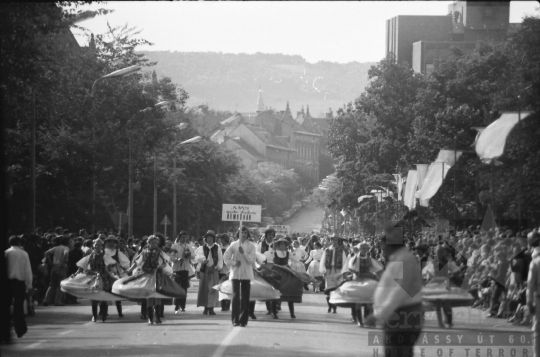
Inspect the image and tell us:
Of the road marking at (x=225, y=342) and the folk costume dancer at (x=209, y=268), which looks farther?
the folk costume dancer at (x=209, y=268)

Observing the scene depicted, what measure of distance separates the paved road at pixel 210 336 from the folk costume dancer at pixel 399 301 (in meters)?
4.63

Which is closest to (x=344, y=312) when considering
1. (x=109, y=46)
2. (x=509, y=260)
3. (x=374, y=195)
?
(x=509, y=260)

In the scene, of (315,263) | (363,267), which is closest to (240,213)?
(363,267)

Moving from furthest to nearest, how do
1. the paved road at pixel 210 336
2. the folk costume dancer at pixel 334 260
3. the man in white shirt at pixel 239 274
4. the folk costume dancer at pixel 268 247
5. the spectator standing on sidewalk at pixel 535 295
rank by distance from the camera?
the folk costume dancer at pixel 334 260, the folk costume dancer at pixel 268 247, the man in white shirt at pixel 239 274, the paved road at pixel 210 336, the spectator standing on sidewalk at pixel 535 295

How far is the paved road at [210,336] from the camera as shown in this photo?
17625 millimetres

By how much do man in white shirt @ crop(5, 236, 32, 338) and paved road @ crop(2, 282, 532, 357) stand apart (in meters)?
0.36

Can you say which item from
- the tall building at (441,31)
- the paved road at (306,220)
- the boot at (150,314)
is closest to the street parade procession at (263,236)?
the boot at (150,314)

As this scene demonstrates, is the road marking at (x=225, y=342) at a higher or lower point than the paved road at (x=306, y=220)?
higher

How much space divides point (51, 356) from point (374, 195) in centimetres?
5753

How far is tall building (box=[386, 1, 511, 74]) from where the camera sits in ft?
357

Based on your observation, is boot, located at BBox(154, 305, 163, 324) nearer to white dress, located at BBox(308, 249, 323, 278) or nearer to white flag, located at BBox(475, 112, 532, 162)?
white flag, located at BBox(475, 112, 532, 162)

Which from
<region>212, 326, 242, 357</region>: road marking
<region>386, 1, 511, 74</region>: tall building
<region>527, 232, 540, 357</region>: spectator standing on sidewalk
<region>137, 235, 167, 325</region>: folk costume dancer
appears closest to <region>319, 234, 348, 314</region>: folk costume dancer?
<region>137, 235, 167, 325</region>: folk costume dancer

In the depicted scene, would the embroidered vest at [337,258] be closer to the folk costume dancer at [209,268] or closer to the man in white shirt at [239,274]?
the folk costume dancer at [209,268]

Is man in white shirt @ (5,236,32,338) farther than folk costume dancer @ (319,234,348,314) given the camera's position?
No
